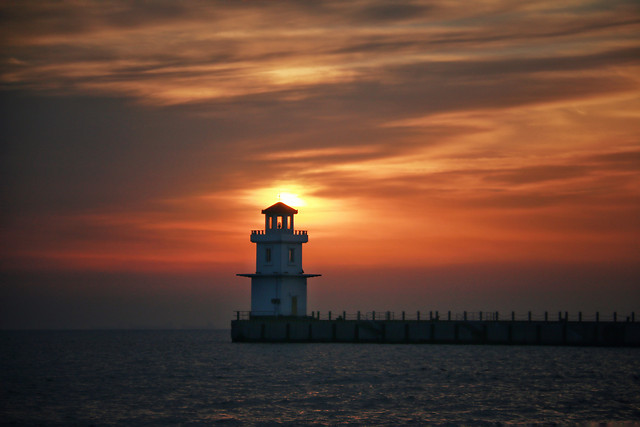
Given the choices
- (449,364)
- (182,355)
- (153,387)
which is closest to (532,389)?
(449,364)

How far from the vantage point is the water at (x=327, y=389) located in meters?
40.9

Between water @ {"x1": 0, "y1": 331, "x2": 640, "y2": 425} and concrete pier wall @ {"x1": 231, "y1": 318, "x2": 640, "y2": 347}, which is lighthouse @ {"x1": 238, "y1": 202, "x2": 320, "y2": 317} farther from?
water @ {"x1": 0, "y1": 331, "x2": 640, "y2": 425}

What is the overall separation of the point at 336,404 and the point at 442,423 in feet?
24.5

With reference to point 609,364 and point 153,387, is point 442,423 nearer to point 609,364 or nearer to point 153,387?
point 153,387

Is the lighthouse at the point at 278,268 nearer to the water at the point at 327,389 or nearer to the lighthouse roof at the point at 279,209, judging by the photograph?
the lighthouse roof at the point at 279,209

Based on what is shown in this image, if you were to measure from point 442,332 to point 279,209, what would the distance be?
18068 millimetres

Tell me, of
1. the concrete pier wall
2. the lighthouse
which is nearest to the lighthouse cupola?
the lighthouse

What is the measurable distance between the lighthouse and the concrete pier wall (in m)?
1.25

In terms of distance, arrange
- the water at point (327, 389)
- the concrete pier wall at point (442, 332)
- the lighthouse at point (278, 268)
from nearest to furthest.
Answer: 1. the water at point (327, 389)
2. the concrete pier wall at point (442, 332)
3. the lighthouse at point (278, 268)

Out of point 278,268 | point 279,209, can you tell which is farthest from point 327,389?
point 279,209

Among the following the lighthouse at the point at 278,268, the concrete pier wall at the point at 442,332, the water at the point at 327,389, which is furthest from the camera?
the lighthouse at the point at 278,268

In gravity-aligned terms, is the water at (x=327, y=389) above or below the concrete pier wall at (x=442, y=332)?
below

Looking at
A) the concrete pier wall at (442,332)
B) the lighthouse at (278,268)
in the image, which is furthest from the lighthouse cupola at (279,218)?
the concrete pier wall at (442,332)

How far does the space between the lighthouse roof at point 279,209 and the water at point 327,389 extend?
12283 mm
